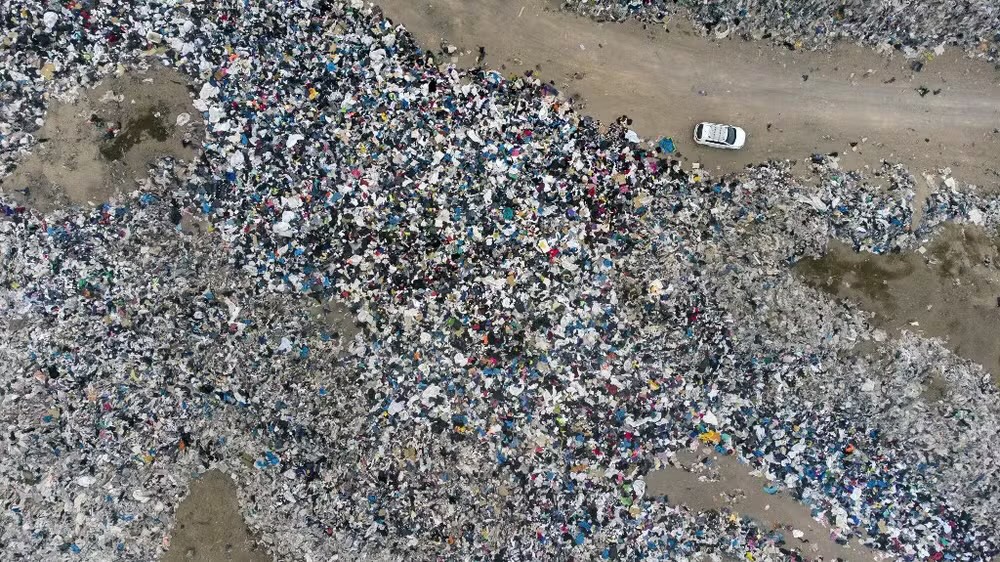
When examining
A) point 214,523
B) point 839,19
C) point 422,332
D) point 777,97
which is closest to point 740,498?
point 422,332

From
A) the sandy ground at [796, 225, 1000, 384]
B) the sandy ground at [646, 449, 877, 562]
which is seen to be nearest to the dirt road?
the sandy ground at [796, 225, 1000, 384]

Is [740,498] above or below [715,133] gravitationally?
below

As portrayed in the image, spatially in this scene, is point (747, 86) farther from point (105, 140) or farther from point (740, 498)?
point (105, 140)

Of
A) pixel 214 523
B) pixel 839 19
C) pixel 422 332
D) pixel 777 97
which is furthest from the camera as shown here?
pixel 777 97

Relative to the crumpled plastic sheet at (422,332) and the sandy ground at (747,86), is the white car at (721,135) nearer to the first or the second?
the sandy ground at (747,86)

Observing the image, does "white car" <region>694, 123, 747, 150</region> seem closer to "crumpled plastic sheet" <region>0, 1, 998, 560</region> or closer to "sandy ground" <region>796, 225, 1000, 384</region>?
"crumpled plastic sheet" <region>0, 1, 998, 560</region>

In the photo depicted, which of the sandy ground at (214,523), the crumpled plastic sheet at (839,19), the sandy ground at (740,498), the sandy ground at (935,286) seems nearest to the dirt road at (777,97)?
the crumpled plastic sheet at (839,19)

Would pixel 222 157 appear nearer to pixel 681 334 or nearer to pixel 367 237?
pixel 367 237
